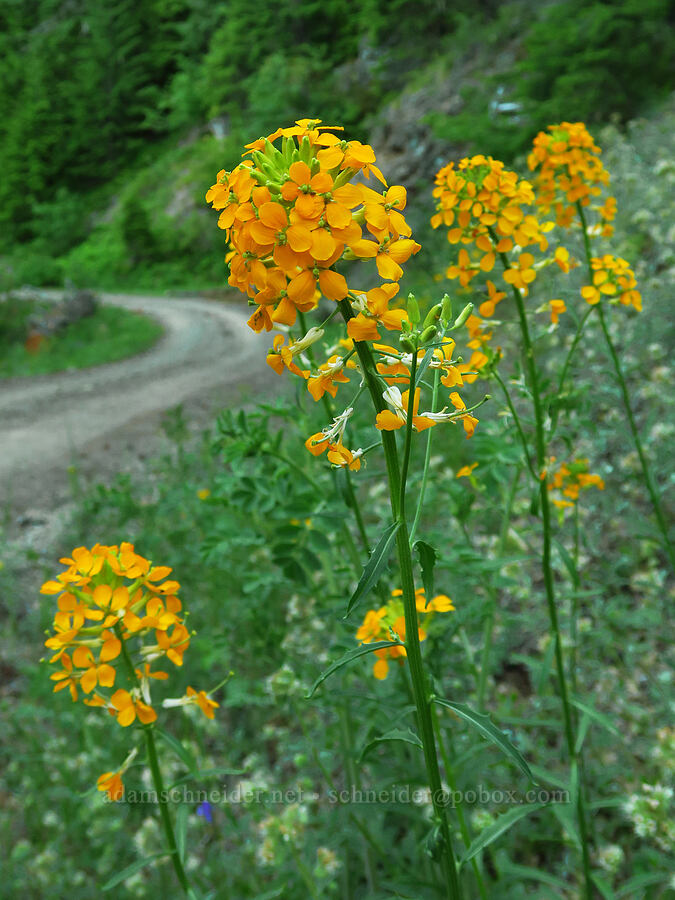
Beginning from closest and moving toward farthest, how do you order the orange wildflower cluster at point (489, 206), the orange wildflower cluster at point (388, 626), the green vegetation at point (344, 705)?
1. the orange wildflower cluster at point (388, 626)
2. the orange wildflower cluster at point (489, 206)
3. the green vegetation at point (344, 705)

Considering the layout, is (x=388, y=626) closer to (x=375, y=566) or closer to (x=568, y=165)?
(x=375, y=566)

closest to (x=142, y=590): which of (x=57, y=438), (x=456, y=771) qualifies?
(x=456, y=771)

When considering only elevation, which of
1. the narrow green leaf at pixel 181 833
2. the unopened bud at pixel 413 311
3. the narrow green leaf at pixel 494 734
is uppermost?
the unopened bud at pixel 413 311

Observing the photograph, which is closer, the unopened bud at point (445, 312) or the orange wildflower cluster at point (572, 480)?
the unopened bud at point (445, 312)

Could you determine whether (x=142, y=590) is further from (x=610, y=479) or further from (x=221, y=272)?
(x=221, y=272)

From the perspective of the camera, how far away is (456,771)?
1792mm

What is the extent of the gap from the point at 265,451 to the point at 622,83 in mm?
9303

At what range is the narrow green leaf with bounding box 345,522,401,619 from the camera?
0.91 m

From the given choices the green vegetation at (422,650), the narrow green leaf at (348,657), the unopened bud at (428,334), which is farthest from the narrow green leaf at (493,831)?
the unopened bud at (428,334)

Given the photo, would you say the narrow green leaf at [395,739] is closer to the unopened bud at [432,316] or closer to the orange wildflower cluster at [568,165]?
the unopened bud at [432,316]

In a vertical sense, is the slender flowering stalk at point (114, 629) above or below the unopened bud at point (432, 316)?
below

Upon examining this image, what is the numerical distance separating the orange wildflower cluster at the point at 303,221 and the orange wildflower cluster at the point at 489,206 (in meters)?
0.71

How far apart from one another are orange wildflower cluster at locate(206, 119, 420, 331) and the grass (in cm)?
1160

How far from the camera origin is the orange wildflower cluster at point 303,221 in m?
0.89
